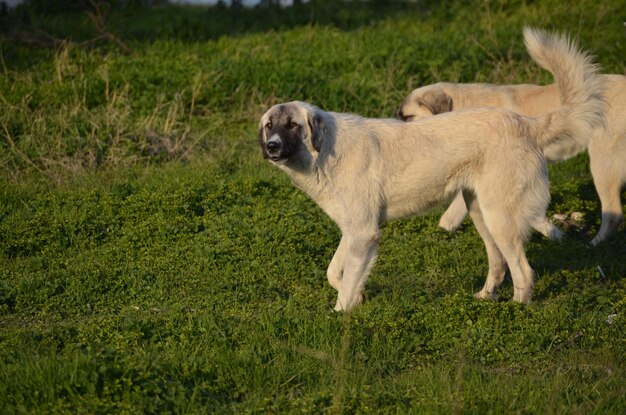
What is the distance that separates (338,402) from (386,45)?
852cm

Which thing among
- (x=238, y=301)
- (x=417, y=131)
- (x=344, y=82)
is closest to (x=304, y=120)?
(x=417, y=131)

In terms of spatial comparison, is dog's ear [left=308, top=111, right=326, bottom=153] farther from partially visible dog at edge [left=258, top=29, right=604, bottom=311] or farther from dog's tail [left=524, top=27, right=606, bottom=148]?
dog's tail [left=524, top=27, right=606, bottom=148]

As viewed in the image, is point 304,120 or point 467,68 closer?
point 304,120

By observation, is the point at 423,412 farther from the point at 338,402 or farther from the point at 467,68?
the point at 467,68

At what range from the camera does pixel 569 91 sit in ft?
20.9

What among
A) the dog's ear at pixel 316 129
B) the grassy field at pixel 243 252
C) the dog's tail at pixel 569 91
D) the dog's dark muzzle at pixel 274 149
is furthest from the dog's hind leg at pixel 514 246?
the dog's dark muzzle at pixel 274 149

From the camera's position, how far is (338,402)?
438 cm

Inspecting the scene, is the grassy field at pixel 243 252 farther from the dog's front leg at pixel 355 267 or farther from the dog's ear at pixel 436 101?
the dog's ear at pixel 436 101

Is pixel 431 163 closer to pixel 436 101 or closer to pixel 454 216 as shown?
pixel 454 216

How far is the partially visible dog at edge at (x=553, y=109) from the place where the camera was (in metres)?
7.79

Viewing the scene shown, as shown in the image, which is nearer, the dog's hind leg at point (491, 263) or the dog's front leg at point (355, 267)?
the dog's front leg at point (355, 267)

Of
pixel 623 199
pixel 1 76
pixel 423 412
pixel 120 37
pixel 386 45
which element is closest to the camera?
pixel 423 412

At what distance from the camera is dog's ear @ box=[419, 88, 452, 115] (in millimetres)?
8234

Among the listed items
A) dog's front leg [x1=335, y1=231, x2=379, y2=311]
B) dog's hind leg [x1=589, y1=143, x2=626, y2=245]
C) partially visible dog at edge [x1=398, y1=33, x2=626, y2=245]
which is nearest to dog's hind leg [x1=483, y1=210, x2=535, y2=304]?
dog's front leg [x1=335, y1=231, x2=379, y2=311]
